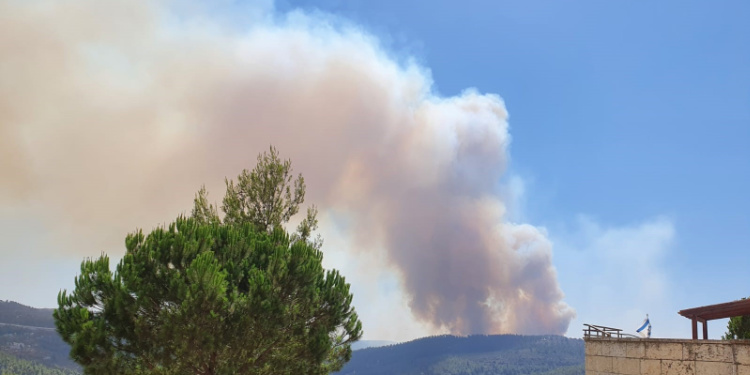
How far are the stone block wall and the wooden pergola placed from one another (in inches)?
117

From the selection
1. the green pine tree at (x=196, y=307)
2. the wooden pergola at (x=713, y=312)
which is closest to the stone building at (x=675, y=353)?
the wooden pergola at (x=713, y=312)

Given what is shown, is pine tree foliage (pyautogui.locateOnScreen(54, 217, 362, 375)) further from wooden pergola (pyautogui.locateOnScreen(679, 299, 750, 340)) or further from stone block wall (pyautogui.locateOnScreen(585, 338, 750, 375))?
wooden pergola (pyautogui.locateOnScreen(679, 299, 750, 340))

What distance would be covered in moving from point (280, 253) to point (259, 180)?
9.65 metres

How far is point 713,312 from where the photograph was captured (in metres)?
26.9

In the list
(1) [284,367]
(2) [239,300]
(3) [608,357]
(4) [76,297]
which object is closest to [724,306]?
(3) [608,357]

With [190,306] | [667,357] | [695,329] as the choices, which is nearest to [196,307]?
[190,306]

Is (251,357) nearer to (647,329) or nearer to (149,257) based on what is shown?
(149,257)

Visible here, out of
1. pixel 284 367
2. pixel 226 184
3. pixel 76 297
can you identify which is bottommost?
pixel 284 367

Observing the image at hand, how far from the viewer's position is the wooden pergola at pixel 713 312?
2580 centimetres

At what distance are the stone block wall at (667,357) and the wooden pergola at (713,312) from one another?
2.98 meters

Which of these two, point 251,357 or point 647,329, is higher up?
point 647,329

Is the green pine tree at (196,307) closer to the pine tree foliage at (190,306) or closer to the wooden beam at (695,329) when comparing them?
the pine tree foliage at (190,306)

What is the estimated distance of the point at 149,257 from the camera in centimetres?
2208

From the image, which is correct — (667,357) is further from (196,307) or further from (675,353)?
(196,307)
